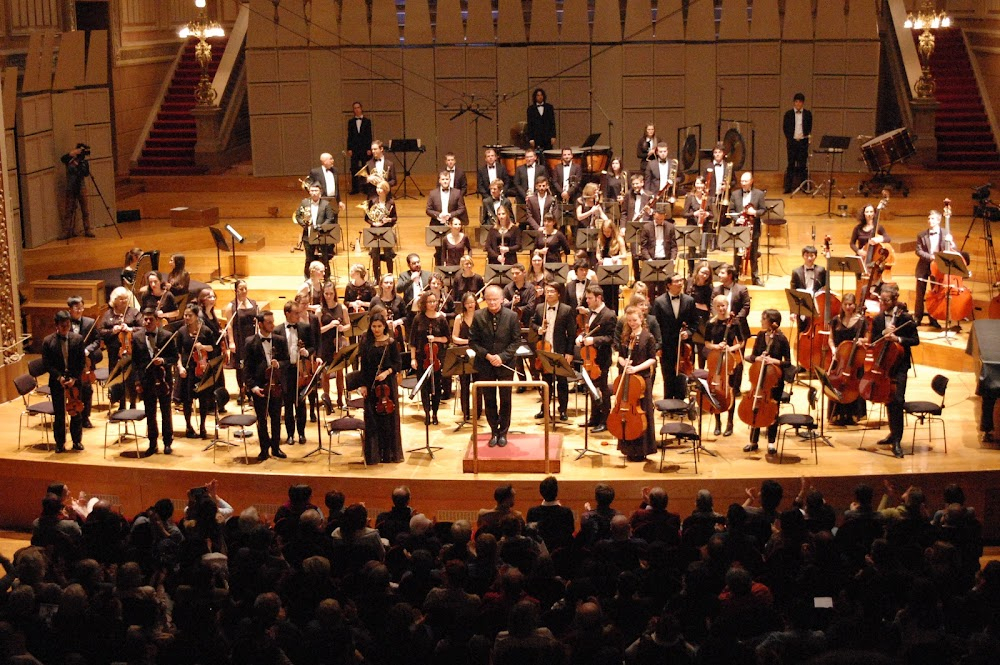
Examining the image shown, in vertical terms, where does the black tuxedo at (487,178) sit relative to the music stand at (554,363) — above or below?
above

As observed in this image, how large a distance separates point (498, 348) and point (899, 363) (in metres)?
3.30

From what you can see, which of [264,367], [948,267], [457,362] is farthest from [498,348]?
[948,267]

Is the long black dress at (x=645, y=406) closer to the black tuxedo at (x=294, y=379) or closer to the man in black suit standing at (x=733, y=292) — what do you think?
the man in black suit standing at (x=733, y=292)

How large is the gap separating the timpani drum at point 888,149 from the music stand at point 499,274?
6.61 meters

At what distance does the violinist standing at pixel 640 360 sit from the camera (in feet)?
34.2

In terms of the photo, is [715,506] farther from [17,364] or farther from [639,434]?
[17,364]

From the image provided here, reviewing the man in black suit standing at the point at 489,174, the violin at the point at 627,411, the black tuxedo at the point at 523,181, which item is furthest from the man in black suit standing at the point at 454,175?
the violin at the point at 627,411

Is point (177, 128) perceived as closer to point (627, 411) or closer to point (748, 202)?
point (748, 202)

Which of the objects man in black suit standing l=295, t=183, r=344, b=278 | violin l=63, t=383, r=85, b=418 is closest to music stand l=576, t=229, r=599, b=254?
man in black suit standing l=295, t=183, r=344, b=278

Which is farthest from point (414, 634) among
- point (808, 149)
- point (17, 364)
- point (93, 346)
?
point (808, 149)

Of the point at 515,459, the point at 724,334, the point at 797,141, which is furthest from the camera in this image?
the point at 797,141

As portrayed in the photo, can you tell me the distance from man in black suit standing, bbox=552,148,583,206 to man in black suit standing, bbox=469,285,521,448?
4470 millimetres

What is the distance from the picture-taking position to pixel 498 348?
35.2ft

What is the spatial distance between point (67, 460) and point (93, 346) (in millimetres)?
1091
